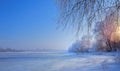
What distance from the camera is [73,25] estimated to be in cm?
567

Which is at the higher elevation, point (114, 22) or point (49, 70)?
point (114, 22)

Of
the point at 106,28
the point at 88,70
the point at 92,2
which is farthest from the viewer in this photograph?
the point at 88,70

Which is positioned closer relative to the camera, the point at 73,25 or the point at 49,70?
the point at 73,25

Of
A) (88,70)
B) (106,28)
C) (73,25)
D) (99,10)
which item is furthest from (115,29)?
(88,70)

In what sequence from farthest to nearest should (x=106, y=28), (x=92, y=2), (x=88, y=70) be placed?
(x=88, y=70), (x=106, y=28), (x=92, y=2)

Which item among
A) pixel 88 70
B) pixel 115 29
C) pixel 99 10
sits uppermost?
pixel 99 10

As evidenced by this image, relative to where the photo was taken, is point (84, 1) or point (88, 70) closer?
point (84, 1)

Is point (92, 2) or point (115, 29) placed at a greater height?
point (92, 2)

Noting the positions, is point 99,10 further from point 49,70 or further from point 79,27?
point 49,70

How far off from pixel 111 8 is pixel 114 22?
0.33 m

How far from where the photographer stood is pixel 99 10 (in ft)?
18.1

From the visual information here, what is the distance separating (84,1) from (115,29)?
1.02 meters

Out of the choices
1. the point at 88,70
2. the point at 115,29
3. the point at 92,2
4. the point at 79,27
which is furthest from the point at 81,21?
the point at 88,70

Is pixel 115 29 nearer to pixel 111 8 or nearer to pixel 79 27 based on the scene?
pixel 111 8
